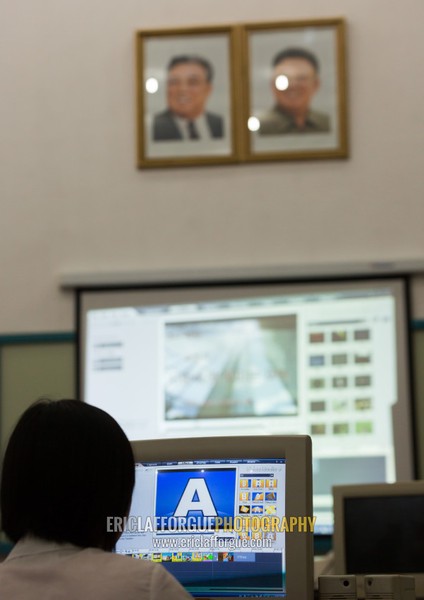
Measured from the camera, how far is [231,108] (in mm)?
4309

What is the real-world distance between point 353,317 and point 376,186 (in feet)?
1.83

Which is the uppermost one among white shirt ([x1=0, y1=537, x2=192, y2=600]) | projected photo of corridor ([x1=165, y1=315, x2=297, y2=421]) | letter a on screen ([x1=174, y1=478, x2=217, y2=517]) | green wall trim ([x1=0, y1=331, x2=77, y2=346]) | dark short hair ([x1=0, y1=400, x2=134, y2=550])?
green wall trim ([x1=0, y1=331, x2=77, y2=346])

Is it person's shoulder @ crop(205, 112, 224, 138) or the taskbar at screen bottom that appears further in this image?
person's shoulder @ crop(205, 112, 224, 138)

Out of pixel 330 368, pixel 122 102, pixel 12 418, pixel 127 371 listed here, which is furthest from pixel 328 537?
pixel 122 102

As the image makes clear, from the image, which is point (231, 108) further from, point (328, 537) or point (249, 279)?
point (328, 537)

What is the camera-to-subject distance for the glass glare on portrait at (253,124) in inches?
169

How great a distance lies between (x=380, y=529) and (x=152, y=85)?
2.50 m

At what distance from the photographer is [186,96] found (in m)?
4.35

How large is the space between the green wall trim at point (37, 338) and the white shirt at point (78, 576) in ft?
8.91

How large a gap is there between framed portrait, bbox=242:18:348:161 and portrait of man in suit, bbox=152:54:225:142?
0.15 meters

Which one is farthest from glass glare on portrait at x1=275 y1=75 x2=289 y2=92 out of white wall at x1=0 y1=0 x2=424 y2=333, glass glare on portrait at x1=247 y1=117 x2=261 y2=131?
white wall at x1=0 y1=0 x2=424 y2=333

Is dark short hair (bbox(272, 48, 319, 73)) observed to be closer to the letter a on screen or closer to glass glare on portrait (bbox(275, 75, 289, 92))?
glass glare on portrait (bbox(275, 75, 289, 92))

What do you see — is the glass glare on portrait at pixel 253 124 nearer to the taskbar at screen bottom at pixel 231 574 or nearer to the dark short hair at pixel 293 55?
the dark short hair at pixel 293 55

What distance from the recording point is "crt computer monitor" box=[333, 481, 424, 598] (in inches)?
93.5
